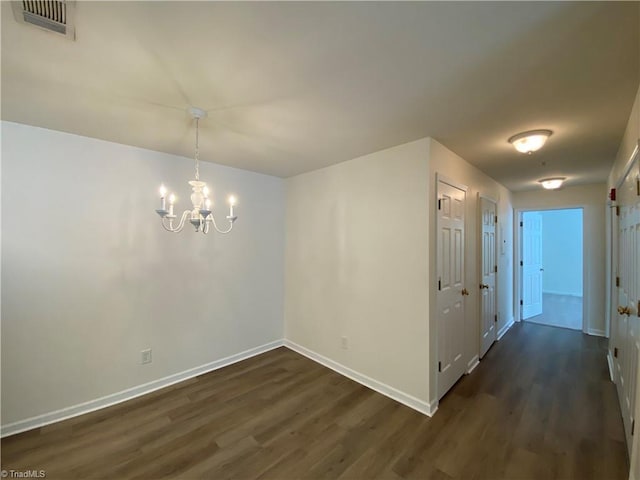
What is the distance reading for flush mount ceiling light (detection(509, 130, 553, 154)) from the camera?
7.24ft

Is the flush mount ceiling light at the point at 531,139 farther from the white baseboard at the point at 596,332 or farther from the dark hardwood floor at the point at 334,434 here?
the white baseboard at the point at 596,332

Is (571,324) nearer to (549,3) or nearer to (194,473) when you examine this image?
(549,3)

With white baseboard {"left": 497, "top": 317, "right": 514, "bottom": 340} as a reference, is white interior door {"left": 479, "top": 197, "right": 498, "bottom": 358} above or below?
above

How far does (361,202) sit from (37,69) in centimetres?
257

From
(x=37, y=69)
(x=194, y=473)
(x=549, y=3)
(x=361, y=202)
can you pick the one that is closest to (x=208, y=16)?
(x=37, y=69)

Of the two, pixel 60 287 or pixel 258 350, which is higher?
pixel 60 287

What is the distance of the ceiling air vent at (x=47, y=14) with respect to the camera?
1.09 metres

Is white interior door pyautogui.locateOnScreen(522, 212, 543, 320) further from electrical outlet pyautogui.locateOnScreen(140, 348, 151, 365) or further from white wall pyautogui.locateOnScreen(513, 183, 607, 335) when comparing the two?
electrical outlet pyautogui.locateOnScreen(140, 348, 151, 365)

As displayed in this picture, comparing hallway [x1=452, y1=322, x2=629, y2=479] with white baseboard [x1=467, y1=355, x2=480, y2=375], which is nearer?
hallway [x1=452, y1=322, x2=629, y2=479]

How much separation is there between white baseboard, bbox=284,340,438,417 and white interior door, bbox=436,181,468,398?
0.25 meters

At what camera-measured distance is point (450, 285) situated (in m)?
2.72

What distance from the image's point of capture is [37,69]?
58.6 inches
